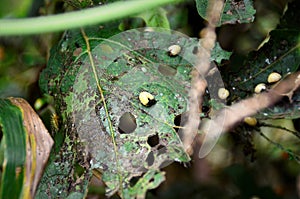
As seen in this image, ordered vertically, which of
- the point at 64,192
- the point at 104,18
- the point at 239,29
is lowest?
the point at 239,29

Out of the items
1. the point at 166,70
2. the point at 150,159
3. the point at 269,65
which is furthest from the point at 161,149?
the point at 269,65

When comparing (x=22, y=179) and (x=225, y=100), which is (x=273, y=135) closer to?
(x=225, y=100)

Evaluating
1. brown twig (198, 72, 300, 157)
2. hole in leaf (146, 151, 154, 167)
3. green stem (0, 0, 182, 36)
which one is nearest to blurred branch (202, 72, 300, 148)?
brown twig (198, 72, 300, 157)

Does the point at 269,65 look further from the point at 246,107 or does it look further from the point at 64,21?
the point at 64,21

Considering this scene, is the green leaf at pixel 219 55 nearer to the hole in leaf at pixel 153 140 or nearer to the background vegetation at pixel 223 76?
the background vegetation at pixel 223 76

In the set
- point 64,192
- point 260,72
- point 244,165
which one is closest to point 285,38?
point 260,72

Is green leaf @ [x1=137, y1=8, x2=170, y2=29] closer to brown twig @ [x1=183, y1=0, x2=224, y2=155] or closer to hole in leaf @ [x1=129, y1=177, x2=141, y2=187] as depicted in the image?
brown twig @ [x1=183, y1=0, x2=224, y2=155]

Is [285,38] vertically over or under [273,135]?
over
